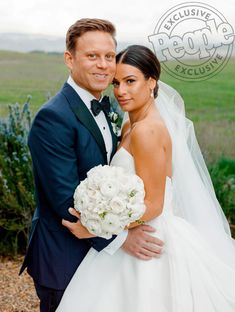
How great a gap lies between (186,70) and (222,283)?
3.37 metres

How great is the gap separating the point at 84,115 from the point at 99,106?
0.11 meters

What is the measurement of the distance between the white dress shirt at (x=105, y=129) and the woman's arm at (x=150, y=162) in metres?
0.09

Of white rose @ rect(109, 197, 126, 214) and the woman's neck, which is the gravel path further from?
white rose @ rect(109, 197, 126, 214)

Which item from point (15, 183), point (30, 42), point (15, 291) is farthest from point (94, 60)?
point (30, 42)

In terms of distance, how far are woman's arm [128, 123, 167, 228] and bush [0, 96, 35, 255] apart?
2447mm

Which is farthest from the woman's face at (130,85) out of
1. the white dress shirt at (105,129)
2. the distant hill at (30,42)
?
the distant hill at (30,42)

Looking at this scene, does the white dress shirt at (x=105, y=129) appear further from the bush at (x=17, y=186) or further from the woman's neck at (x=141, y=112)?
the bush at (x=17, y=186)

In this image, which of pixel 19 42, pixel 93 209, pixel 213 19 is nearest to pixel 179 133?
pixel 93 209

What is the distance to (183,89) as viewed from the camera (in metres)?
5.79

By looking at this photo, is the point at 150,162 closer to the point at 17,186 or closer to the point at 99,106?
the point at 99,106

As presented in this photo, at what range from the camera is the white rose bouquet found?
7.51 ft

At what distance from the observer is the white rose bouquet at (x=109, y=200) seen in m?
2.29

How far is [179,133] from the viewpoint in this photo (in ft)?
9.68

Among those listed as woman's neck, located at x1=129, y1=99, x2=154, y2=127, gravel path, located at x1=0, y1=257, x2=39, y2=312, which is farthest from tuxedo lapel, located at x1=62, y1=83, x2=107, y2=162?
gravel path, located at x1=0, y1=257, x2=39, y2=312
